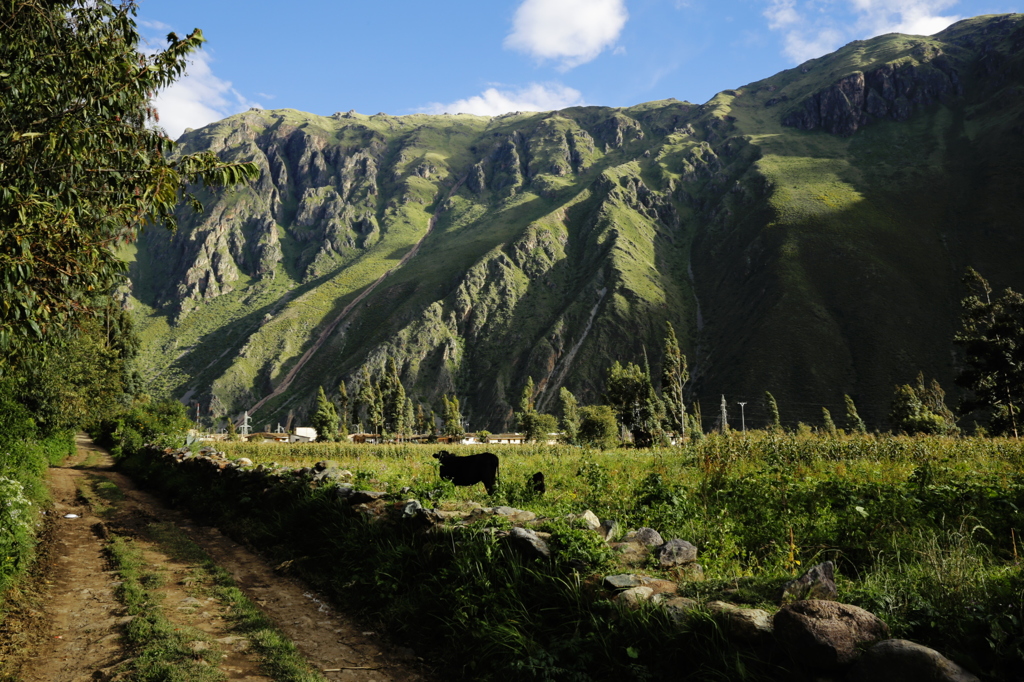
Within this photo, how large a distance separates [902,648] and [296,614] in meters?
6.97

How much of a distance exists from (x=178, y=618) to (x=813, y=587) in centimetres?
753

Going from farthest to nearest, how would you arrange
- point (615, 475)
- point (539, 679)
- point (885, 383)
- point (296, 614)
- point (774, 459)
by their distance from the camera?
point (885, 383), point (615, 475), point (774, 459), point (296, 614), point (539, 679)

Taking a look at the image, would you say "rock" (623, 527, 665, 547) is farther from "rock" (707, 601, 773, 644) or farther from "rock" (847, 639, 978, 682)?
"rock" (847, 639, 978, 682)

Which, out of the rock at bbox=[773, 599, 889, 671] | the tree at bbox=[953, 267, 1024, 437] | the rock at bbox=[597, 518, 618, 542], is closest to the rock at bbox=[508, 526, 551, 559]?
the rock at bbox=[597, 518, 618, 542]

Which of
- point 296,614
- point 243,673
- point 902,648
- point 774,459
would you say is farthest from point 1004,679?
point 774,459

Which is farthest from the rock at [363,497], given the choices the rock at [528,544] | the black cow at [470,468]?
the rock at [528,544]

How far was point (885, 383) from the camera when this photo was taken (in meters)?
104

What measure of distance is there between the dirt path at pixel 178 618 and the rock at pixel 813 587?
3863 mm

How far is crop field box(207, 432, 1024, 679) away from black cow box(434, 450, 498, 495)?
13.2 inches

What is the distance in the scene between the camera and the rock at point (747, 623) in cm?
425

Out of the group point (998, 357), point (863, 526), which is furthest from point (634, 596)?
point (998, 357)

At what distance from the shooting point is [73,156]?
677 centimetres

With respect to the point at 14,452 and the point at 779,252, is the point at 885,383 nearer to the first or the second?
the point at 779,252

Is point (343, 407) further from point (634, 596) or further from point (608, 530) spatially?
point (634, 596)
